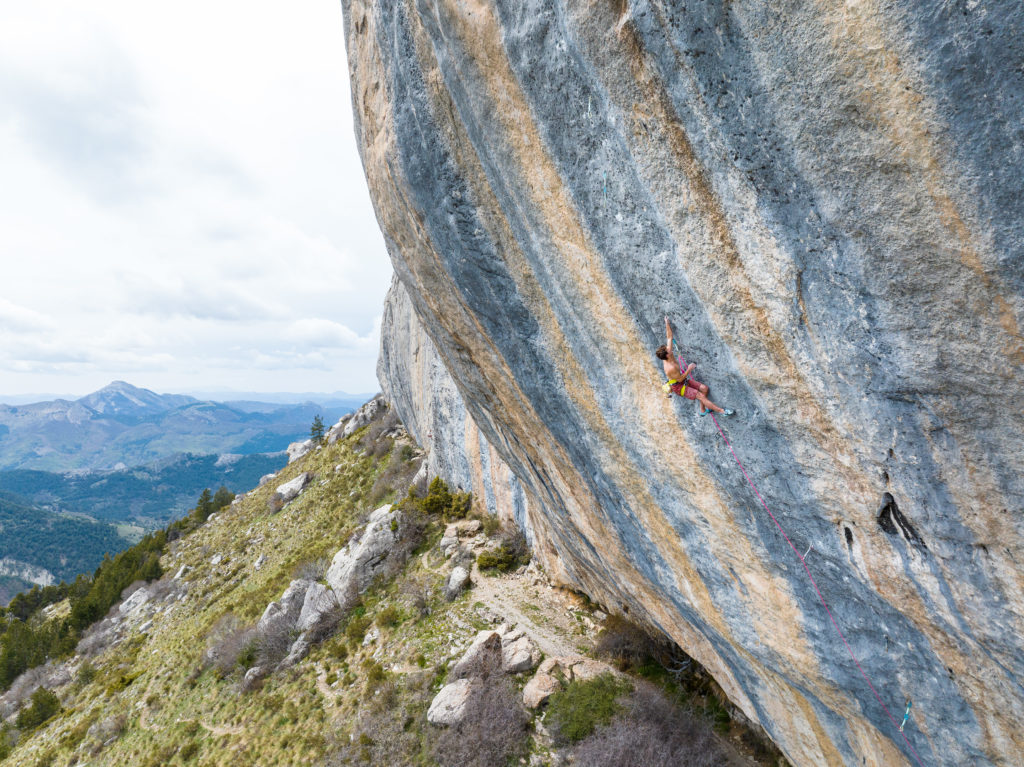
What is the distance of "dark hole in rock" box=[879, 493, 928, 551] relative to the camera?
15.4 feet

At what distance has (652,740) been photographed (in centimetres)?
1020

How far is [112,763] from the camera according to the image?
→ 18.0m

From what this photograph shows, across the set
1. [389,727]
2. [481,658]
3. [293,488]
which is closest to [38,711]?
[293,488]

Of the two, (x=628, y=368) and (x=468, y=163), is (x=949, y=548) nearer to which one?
(x=628, y=368)

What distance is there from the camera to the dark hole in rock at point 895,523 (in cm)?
469

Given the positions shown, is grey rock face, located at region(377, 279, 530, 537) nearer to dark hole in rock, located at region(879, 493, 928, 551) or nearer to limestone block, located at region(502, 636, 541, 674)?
limestone block, located at region(502, 636, 541, 674)

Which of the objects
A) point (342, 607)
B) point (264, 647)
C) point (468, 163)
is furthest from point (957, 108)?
point (264, 647)

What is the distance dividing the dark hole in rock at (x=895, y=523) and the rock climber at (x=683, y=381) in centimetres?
173

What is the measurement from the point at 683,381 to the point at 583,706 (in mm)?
9975

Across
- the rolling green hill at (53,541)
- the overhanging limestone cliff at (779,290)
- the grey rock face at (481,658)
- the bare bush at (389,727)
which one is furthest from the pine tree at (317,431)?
the rolling green hill at (53,541)

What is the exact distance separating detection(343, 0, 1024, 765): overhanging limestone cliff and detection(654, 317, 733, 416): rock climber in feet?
0.61

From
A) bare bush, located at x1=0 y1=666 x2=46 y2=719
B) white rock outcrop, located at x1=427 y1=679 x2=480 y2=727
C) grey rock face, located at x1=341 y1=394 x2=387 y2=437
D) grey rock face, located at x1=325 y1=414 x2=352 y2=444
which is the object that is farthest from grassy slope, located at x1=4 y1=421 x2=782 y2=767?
grey rock face, located at x1=325 y1=414 x2=352 y2=444

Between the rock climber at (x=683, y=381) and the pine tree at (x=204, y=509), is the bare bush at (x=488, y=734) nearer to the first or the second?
the rock climber at (x=683, y=381)

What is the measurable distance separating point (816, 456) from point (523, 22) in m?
6.02
